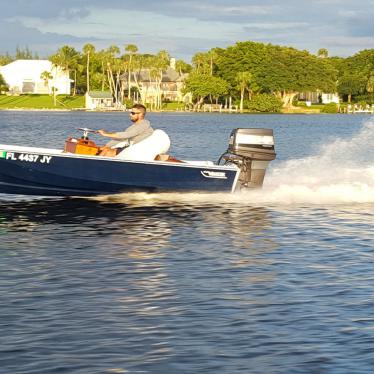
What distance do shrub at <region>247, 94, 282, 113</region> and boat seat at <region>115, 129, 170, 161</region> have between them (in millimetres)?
175914

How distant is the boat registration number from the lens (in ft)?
67.4

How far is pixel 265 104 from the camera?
196 meters

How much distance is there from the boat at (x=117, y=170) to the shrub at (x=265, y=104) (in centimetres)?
17545

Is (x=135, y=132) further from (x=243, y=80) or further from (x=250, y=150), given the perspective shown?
(x=243, y=80)

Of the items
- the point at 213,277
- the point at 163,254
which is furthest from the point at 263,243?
the point at 213,277

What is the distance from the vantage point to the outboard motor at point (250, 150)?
20.9m

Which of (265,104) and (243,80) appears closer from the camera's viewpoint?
(243,80)

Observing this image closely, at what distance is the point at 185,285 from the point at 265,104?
604ft

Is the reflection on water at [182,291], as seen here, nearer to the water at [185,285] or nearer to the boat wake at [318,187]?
the water at [185,285]

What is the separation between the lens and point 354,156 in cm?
4262

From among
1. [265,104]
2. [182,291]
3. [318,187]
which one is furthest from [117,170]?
[265,104]

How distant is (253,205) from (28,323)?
12.1m

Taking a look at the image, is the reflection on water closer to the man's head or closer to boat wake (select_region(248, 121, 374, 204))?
the man's head

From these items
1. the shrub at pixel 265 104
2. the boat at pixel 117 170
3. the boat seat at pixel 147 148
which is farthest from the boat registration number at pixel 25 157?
the shrub at pixel 265 104
